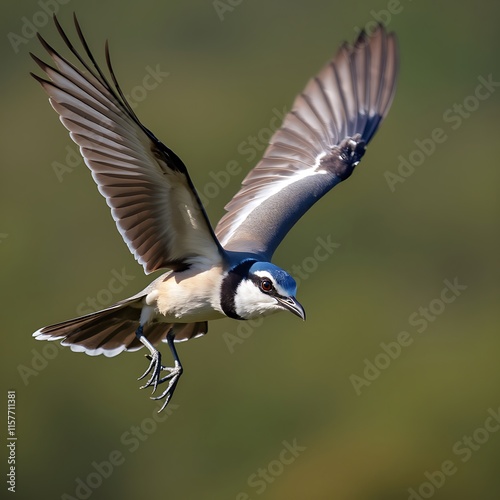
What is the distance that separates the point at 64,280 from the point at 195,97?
5.76 m

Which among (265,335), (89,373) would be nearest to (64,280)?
(89,373)

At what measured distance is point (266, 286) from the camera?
9.62m

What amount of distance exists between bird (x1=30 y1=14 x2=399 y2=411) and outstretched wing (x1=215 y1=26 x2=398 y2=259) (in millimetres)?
50

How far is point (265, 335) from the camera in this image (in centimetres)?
1877

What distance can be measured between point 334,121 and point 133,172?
3.93m

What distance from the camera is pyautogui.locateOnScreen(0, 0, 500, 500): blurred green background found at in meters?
17.4

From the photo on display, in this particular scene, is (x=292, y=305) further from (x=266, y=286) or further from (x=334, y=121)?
(x=334, y=121)

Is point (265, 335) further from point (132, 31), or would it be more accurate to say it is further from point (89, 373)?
point (132, 31)

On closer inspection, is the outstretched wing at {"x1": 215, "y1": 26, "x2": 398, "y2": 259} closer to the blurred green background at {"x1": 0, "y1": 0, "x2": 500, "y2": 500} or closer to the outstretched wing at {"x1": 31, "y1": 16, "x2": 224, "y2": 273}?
the outstretched wing at {"x1": 31, "y1": 16, "x2": 224, "y2": 273}

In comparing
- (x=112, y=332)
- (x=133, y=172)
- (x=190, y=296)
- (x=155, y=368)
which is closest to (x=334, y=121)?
(x=112, y=332)

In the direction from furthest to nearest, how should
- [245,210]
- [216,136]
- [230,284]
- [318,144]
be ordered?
[216,136], [318,144], [245,210], [230,284]

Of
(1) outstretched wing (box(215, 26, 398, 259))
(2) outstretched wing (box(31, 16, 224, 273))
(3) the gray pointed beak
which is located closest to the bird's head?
(3) the gray pointed beak

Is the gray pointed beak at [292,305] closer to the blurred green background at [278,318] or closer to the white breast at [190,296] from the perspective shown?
the white breast at [190,296]

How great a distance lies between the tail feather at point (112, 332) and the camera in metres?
10.9
